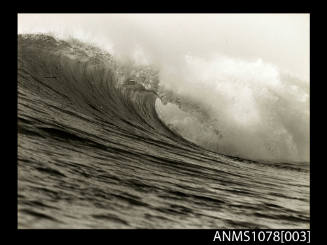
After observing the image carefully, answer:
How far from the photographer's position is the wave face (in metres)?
4.27

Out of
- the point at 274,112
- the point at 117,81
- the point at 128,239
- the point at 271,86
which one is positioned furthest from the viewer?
the point at 271,86

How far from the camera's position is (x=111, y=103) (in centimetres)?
1196

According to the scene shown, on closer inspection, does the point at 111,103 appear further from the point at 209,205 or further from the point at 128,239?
the point at 128,239

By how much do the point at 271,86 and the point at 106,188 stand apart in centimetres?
1610

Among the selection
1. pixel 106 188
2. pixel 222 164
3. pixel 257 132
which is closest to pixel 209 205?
pixel 106 188

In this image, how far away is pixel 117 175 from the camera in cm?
579

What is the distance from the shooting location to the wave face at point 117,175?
427 cm

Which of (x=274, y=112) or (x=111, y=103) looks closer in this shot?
(x=111, y=103)

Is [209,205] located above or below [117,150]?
below

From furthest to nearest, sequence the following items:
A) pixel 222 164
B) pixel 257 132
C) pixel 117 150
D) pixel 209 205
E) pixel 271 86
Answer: pixel 271 86 → pixel 257 132 → pixel 222 164 → pixel 117 150 → pixel 209 205
